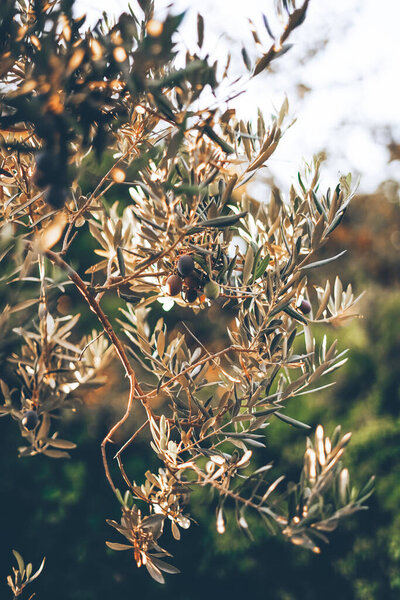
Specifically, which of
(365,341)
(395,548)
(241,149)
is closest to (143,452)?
(395,548)

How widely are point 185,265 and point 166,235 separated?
123mm

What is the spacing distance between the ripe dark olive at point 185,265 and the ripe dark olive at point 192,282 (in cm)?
7

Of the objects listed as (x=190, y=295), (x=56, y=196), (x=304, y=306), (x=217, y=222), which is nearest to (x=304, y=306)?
(x=304, y=306)

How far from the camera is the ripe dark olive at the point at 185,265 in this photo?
2.84 feet

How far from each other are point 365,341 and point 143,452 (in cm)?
189

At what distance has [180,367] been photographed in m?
1.10

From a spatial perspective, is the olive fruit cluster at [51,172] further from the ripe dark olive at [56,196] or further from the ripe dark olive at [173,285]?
the ripe dark olive at [173,285]

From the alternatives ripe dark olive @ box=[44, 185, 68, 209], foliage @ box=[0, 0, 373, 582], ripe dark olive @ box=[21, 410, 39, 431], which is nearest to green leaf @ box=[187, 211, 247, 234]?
foliage @ box=[0, 0, 373, 582]

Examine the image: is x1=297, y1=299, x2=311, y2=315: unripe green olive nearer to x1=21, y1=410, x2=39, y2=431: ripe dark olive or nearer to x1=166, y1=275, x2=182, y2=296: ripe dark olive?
x1=166, y1=275, x2=182, y2=296: ripe dark olive

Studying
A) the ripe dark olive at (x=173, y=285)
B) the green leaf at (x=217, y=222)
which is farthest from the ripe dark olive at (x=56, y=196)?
the ripe dark olive at (x=173, y=285)

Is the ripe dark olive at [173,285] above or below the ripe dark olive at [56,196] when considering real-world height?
below

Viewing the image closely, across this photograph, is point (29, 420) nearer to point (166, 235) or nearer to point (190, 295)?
point (190, 295)

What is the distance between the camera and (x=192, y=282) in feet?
3.10

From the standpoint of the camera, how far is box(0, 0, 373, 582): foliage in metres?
0.59
